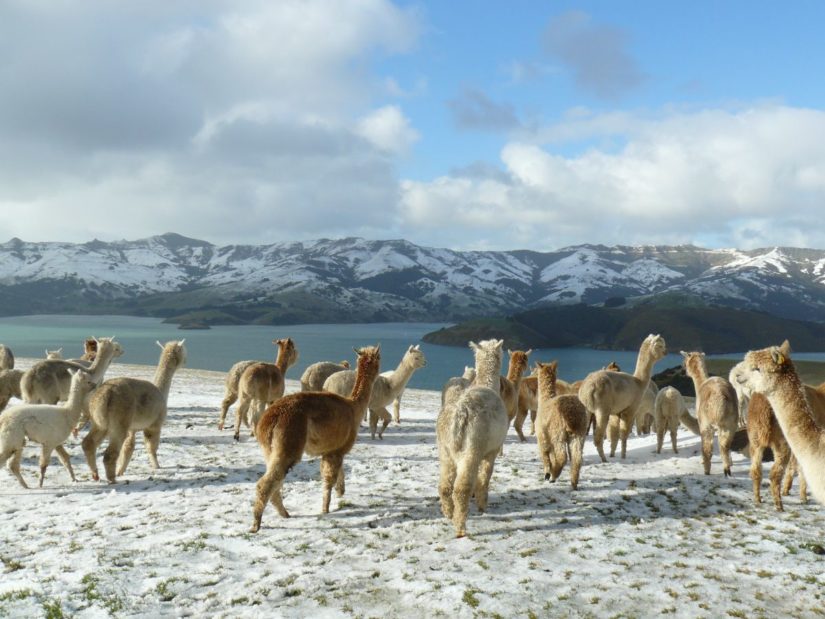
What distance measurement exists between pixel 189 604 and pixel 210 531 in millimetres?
2205

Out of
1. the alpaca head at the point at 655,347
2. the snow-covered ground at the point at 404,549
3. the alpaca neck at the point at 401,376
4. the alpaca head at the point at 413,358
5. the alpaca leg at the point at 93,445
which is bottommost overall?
the snow-covered ground at the point at 404,549

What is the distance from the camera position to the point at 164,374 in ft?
42.7

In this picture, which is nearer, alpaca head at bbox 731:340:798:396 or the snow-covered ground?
the snow-covered ground

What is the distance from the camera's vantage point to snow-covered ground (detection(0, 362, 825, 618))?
6215 mm

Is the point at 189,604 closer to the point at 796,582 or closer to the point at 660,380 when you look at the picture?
the point at 796,582

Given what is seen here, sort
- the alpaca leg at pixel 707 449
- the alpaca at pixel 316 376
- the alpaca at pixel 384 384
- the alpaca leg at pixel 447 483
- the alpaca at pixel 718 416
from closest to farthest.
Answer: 1. the alpaca leg at pixel 447 483
2. the alpaca at pixel 718 416
3. the alpaca leg at pixel 707 449
4. the alpaca at pixel 384 384
5. the alpaca at pixel 316 376

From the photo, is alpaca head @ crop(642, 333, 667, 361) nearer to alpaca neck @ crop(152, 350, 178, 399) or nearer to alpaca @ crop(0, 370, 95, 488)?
alpaca neck @ crop(152, 350, 178, 399)

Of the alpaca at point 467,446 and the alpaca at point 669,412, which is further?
the alpaca at point 669,412

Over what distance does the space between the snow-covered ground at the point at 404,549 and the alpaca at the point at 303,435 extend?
2.00 feet

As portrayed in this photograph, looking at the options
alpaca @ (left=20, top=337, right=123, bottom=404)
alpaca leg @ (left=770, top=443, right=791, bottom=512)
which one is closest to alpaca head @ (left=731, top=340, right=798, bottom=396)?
alpaca leg @ (left=770, top=443, right=791, bottom=512)

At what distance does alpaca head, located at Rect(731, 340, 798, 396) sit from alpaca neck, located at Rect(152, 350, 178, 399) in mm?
11444

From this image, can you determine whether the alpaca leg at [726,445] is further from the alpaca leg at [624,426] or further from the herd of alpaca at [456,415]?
the alpaca leg at [624,426]

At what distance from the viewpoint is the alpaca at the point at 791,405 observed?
650 centimetres

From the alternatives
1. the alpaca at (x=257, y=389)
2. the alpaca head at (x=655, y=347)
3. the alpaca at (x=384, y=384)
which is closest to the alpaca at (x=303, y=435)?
the alpaca at (x=384, y=384)
